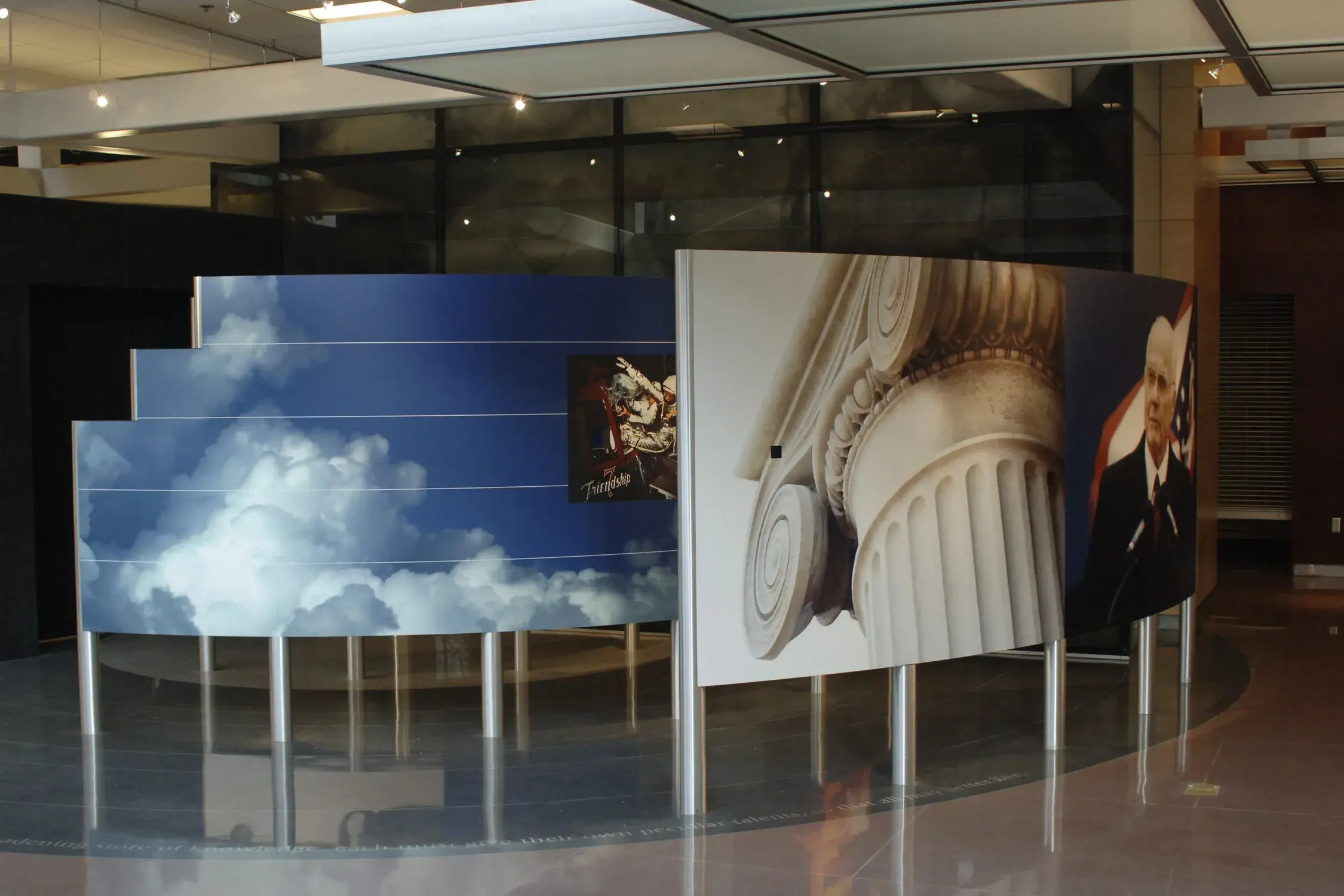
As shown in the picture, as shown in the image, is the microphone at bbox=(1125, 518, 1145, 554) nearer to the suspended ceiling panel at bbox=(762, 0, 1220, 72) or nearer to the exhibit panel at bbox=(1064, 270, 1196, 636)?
the exhibit panel at bbox=(1064, 270, 1196, 636)

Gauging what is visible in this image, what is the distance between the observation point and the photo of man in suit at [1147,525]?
7297 mm

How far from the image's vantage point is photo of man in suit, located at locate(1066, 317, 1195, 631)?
287 inches

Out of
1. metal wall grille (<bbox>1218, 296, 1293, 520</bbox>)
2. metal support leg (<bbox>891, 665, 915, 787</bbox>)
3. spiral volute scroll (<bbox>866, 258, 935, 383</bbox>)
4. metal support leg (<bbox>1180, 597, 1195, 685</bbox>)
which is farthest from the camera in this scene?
metal wall grille (<bbox>1218, 296, 1293, 520</bbox>)

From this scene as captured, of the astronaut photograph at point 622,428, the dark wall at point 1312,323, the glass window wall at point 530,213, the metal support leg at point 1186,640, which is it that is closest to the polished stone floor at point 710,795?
the metal support leg at point 1186,640

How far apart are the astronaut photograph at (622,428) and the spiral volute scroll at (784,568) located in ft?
5.54

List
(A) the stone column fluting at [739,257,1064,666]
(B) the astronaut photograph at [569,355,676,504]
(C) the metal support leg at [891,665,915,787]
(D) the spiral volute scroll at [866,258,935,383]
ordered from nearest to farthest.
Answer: (A) the stone column fluting at [739,257,1064,666]
(D) the spiral volute scroll at [866,258,935,383]
(C) the metal support leg at [891,665,915,787]
(B) the astronaut photograph at [569,355,676,504]

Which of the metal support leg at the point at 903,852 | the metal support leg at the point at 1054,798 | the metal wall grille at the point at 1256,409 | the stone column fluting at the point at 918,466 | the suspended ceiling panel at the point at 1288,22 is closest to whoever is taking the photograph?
the suspended ceiling panel at the point at 1288,22

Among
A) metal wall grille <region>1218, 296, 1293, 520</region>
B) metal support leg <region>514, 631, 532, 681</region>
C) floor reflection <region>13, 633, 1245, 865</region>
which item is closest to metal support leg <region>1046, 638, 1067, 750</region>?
floor reflection <region>13, 633, 1245, 865</region>

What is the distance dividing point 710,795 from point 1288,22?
365cm

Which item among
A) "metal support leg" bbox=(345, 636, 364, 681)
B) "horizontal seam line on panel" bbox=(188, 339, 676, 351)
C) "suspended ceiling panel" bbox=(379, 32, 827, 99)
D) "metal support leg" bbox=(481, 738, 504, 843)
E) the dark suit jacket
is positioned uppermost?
"suspended ceiling panel" bbox=(379, 32, 827, 99)

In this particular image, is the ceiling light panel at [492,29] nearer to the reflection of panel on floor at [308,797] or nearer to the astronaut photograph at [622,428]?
the astronaut photograph at [622,428]

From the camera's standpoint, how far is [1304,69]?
609 centimetres

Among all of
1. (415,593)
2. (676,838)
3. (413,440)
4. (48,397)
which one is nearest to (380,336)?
(413,440)

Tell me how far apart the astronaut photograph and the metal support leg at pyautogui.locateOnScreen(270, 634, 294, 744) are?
1601 mm
